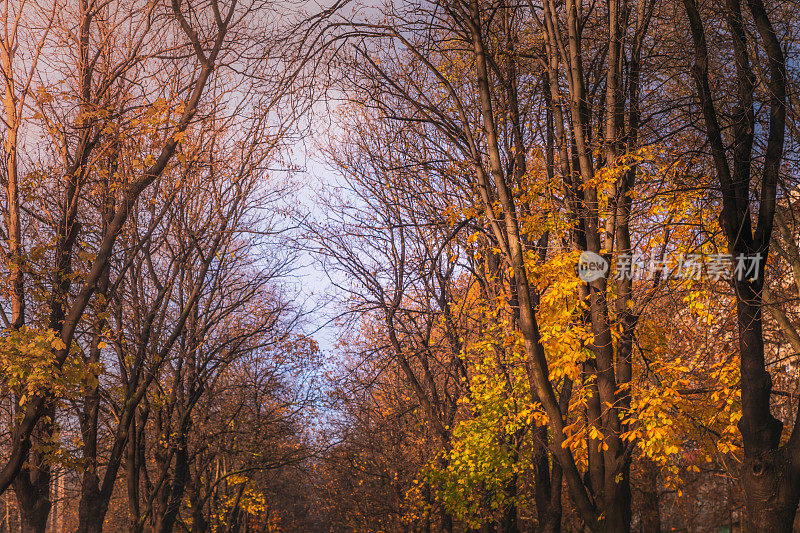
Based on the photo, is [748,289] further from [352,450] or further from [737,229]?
[352,450]

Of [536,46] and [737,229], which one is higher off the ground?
[536,46]

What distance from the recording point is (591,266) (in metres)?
7.08

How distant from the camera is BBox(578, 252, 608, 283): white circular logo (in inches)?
277

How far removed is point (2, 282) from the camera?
311 inches

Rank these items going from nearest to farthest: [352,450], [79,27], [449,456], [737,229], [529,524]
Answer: [737,229], [79,27], [449,456], [352,450], [529,524]

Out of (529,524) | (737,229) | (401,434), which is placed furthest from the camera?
(529,524)

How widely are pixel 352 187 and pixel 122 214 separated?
1143 cm

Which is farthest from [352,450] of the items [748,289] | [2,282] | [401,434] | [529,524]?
[748,289]

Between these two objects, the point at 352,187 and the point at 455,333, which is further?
the point at 352,187

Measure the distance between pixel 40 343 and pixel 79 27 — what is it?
471cm

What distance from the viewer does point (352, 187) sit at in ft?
60.2

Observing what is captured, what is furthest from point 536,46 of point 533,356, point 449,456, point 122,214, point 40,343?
point 449,456

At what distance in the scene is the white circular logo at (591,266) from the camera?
704 centimetres

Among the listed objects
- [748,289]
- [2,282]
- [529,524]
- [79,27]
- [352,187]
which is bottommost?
[529,524]
